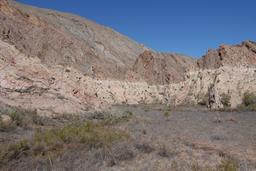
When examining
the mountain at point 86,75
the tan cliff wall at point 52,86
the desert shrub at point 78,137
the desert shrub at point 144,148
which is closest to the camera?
the desert shrub at point 144,148

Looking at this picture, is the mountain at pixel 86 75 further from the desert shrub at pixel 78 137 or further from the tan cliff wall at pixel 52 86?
the desert shrub at pixel 78 137

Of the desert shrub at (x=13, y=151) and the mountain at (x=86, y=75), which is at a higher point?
the mountain at (x=86, y=75)

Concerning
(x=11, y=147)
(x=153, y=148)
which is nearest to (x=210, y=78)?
(x=153, y=148)

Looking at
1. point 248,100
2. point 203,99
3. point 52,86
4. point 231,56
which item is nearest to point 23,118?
point 52,86

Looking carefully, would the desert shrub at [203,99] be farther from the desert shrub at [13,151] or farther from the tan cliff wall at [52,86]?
the desert shrub at [13,151]

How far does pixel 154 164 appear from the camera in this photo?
6.75 metres

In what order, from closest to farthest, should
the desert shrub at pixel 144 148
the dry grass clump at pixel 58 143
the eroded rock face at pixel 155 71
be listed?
the dry grass clump at pixel 58 143 < the desert shrub at pixel 144 148 < the eroded rock face at pixel 155 71

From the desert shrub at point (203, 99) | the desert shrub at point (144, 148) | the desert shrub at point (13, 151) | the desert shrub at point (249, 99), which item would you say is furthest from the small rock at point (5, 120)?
the desert shrub at point (203, 99)

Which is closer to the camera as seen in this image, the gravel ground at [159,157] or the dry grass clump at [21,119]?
the gravel ground at [159,157]

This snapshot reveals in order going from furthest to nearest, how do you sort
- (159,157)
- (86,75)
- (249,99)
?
(86,75), (249,99), (159,157)

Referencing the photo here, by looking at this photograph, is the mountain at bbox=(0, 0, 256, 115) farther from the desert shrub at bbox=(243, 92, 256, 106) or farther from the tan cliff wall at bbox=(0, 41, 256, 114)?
the desert shrub at bbox=(243, 92, 256, 106)

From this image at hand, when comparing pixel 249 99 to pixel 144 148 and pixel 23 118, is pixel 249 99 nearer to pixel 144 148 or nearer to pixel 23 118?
pixel 23 118

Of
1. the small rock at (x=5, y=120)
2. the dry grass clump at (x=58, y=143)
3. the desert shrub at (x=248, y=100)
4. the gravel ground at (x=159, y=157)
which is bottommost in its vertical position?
the gravel ground at (x=159, y=157)

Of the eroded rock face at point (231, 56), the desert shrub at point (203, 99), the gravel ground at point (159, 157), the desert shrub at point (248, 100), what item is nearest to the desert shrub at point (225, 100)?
the desert shrub at point (248, 100)
